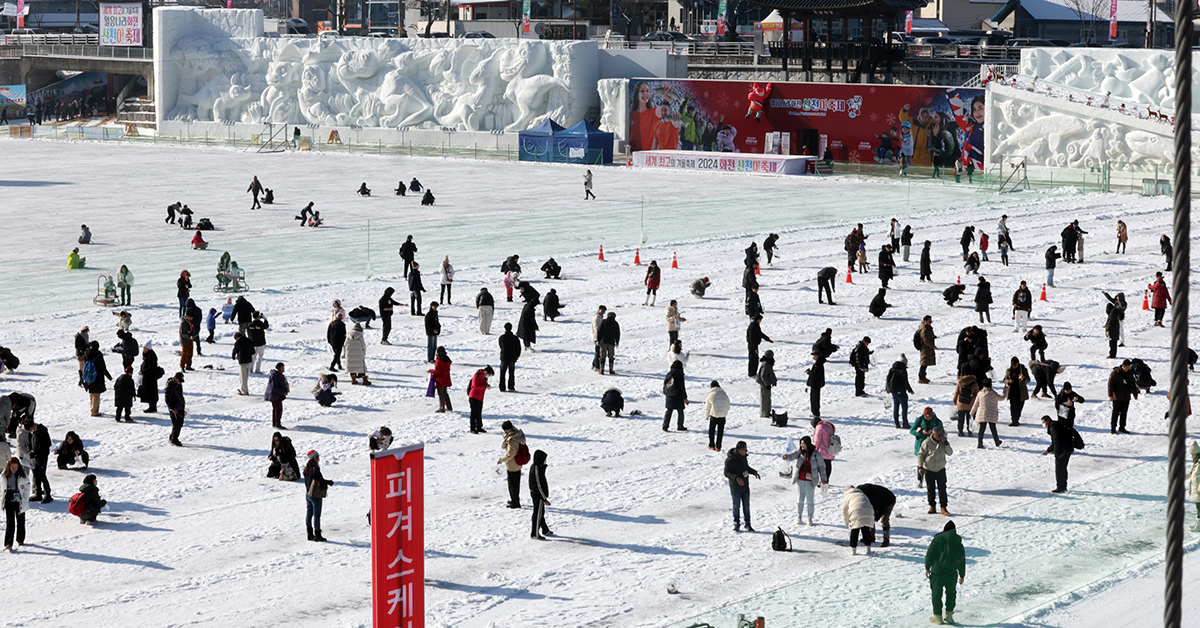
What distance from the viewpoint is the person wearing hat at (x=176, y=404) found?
18000mm

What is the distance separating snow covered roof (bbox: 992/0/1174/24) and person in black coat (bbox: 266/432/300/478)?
88.7 meters

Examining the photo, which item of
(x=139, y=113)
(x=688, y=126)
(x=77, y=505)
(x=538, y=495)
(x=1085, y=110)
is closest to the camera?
(x=538, y=495)

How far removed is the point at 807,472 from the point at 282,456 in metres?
6.43

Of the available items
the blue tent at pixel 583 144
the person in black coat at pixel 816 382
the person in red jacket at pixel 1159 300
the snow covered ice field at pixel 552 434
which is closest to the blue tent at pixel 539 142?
the blue tent at pixel 583 144

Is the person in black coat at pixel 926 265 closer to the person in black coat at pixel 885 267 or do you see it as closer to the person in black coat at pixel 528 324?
the person in black coat at pixel 885 267

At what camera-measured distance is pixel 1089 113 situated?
2109 inches

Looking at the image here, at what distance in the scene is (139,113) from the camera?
87438 mm

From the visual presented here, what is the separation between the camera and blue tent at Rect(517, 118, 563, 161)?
66062mm

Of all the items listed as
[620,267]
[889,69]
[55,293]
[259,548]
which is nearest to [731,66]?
[889,69]

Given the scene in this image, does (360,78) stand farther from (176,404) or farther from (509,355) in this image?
(176,404)

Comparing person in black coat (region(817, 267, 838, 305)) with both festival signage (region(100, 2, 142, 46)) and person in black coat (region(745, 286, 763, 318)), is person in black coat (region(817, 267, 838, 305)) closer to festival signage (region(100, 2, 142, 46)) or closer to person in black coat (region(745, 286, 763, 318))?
person in black coat (region(745, 286, 763, 318))

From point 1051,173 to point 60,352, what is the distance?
4093 cm

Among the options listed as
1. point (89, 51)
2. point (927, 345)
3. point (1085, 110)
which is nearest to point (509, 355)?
point (927, 345)

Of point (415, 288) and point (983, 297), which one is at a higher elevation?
point (983, 297)
